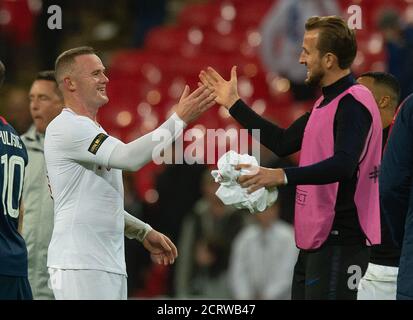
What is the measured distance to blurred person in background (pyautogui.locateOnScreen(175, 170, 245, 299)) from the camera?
28.7ft

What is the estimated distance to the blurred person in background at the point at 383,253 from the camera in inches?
213

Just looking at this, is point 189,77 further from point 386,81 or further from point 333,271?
point 333,271

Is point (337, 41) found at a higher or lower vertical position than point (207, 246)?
higher

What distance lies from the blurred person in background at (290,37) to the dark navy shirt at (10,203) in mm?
5617

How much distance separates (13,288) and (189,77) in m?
6.96

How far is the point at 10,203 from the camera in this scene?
511 cm

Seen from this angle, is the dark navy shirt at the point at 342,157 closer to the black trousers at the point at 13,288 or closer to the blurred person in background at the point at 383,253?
the blurred person in background at the point at 383,253

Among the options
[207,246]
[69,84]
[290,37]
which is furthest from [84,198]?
[290,37]
